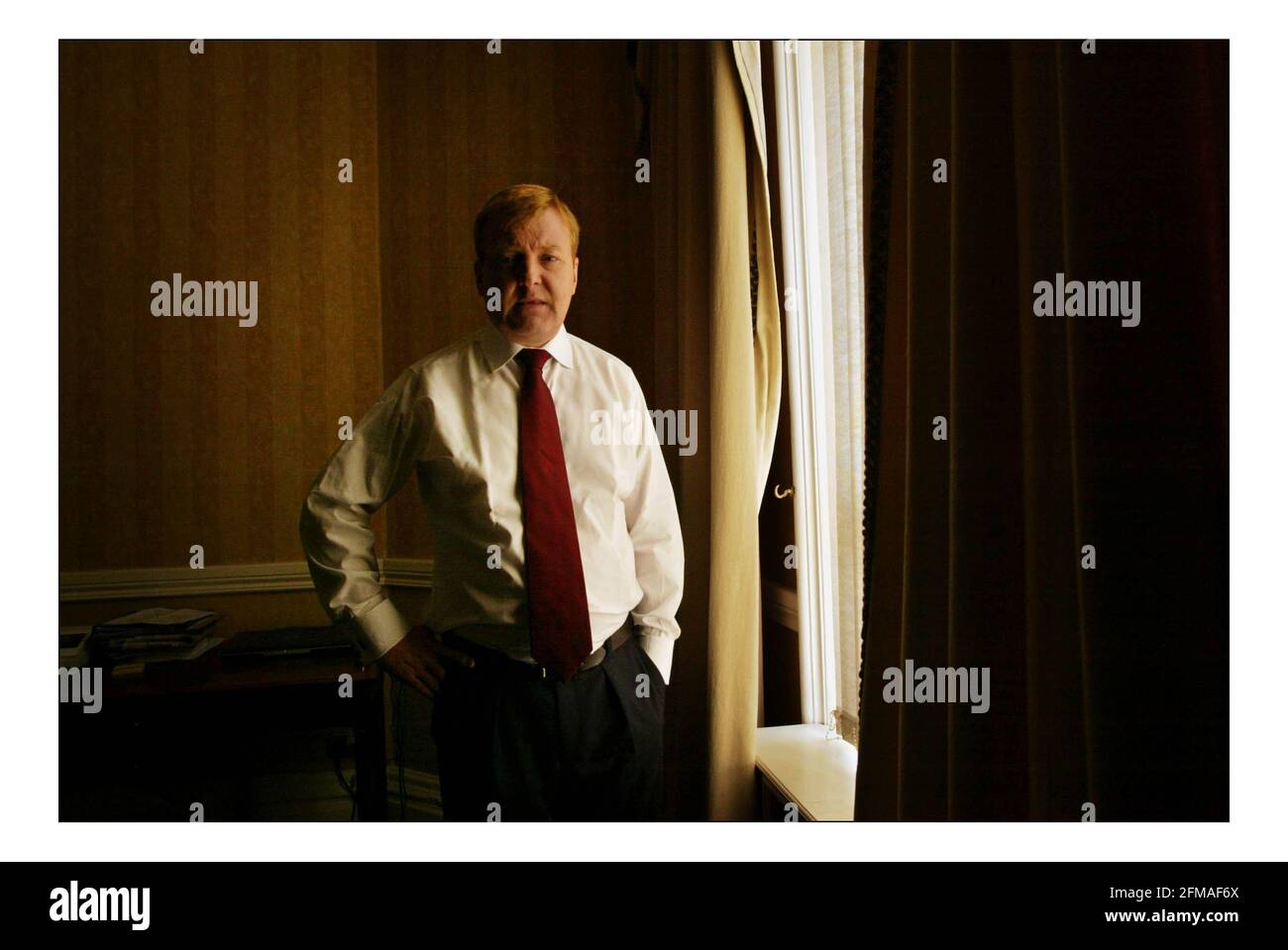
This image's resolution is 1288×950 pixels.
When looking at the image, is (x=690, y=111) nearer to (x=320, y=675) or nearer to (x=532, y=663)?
(x=532, y=663)

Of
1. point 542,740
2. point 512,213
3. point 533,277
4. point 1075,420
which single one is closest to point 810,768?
point 542,740

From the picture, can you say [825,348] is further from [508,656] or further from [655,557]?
[508,656]

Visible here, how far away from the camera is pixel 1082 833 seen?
31.4 inches

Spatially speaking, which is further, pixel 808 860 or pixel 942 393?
pixel 808 860

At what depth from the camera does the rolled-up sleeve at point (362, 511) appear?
1127 millimetres

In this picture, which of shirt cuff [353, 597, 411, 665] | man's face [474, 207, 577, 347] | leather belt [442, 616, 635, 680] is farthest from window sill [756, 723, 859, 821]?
man's face [474, 207, 577, 347]

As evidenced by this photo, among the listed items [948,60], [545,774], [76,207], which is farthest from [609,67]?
[545,774]

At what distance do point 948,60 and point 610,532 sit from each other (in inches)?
29.8

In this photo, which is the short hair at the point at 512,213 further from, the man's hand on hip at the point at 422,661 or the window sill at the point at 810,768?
the window sill at the point at 810,768

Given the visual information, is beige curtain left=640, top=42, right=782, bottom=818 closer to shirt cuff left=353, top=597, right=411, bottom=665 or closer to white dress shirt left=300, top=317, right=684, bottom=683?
white dress shirt left=300, top=317, right=684, bottom=683

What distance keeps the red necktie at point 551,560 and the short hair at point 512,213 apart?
302mm

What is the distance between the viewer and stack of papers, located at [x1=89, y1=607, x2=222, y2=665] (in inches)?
59.5

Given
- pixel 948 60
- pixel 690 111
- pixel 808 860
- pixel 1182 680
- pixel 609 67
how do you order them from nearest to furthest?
pixel 1182 680 < pixel 948 60 < pixel 808 860 < pixel 690 111 < pixel 609 67

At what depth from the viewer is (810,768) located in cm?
136
